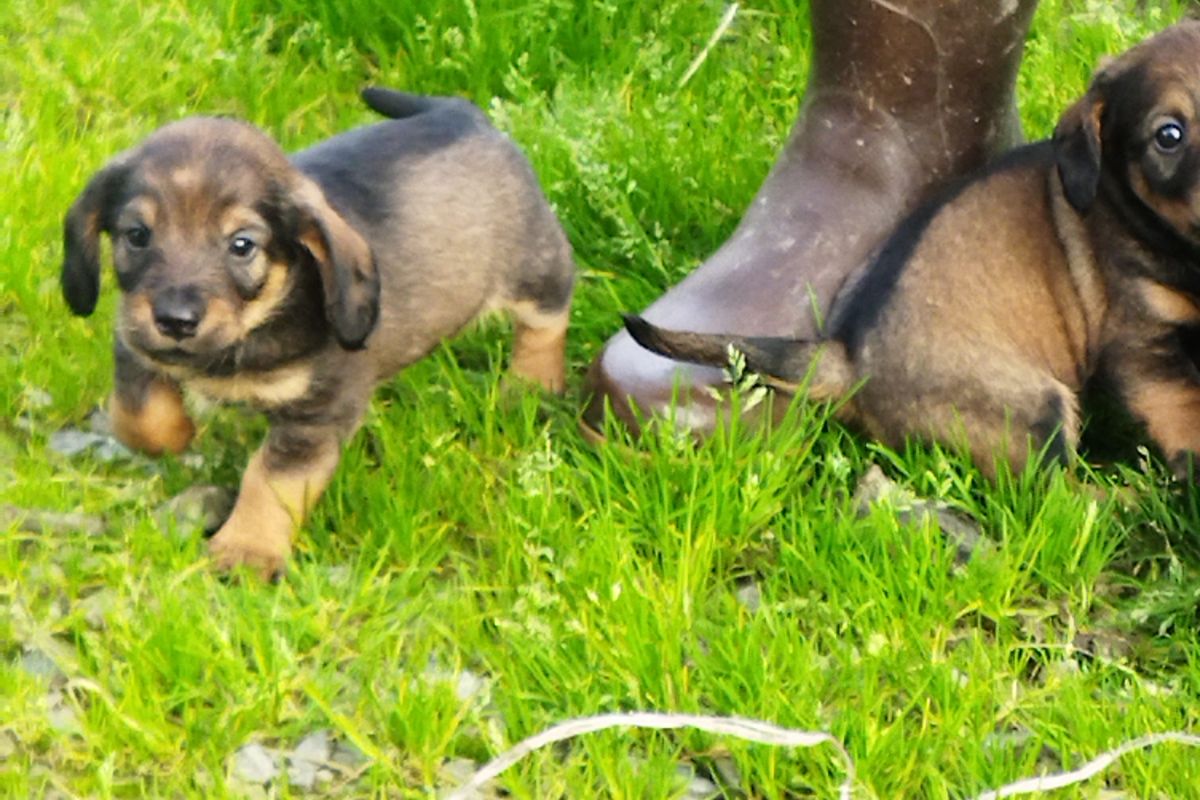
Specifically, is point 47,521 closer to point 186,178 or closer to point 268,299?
point 268,299

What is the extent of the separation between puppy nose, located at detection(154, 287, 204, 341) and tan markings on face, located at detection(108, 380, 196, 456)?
0.42m

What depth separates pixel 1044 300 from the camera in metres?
3.66

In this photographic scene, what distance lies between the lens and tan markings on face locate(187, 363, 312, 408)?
3465mm

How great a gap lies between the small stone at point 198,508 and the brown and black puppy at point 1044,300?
2.79 feet

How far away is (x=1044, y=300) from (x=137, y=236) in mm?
1692

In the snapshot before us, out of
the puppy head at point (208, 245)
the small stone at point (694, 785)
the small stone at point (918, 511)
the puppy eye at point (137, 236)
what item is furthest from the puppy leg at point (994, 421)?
the puppy eye at point (137, 236)

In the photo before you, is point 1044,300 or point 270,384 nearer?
point 270,384

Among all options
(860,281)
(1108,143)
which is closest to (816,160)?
(860,281)

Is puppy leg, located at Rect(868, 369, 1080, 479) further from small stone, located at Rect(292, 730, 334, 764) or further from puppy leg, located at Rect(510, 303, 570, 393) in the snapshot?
small stone, located at Rect(292, 730, 334, 764)

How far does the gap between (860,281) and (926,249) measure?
17 cm

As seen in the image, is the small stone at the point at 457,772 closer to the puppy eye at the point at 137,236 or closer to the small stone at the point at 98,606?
the small stone at the point at 98,606

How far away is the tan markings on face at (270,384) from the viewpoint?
136 inches

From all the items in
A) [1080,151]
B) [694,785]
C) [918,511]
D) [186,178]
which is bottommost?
[694,785]

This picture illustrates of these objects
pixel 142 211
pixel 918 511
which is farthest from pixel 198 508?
pixel 918 511
